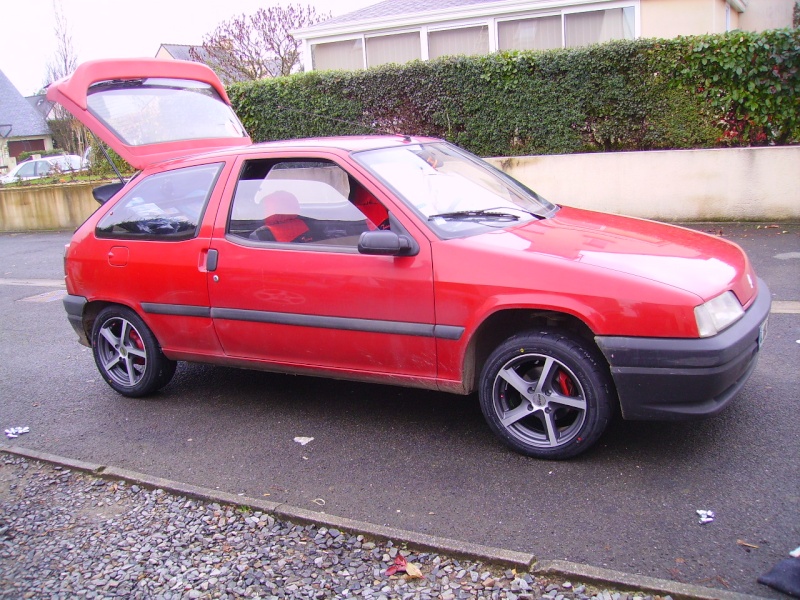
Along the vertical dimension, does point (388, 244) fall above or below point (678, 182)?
above

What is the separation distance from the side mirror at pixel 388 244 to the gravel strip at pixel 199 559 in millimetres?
1514

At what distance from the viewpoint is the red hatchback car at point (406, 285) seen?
3.86 metres

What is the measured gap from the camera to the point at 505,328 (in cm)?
440

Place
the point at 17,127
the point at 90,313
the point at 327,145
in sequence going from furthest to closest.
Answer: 1. the point at 17,127
2. the point at 90,313
3. the point at 327,145

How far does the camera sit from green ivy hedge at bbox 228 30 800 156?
10.4m

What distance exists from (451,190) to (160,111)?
2.91m

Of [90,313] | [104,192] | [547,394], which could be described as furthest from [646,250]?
[104,192]

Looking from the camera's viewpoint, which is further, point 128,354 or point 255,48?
point 255,48

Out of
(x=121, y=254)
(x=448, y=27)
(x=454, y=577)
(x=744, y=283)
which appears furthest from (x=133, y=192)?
(x=448, y=27)

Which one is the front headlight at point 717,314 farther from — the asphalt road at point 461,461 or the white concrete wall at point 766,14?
the white concrete wall at point 766,14

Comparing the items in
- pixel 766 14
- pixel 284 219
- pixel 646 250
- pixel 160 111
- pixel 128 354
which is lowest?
pixel 128 354

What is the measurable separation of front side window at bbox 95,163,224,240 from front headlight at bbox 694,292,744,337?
3.16m

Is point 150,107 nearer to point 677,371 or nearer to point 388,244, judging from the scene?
point 388,244

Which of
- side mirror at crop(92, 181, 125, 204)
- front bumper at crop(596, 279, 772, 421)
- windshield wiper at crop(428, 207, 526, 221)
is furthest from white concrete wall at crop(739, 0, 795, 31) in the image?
front bumper at crop(596, 279, 772, 421)
